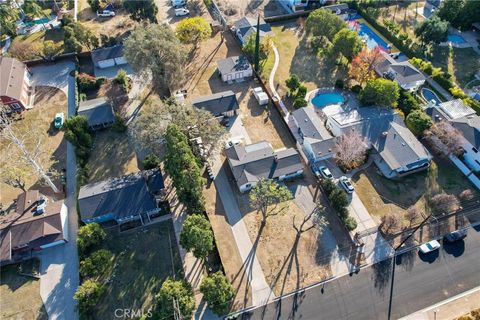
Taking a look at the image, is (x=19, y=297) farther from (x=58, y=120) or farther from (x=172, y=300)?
(x=58, y=120)

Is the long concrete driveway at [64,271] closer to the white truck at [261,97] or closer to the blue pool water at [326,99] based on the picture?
the white truck at [261,97]

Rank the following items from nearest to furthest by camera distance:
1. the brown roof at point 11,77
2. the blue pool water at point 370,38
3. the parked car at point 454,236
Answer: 1. the parked car at point 454,236
2. the brown roof at point 11,77
3. the blue pool water at point 370,38

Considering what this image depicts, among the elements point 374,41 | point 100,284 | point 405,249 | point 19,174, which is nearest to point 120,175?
point 19,174

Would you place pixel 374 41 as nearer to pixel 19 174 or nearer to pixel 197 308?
pixel 197 308

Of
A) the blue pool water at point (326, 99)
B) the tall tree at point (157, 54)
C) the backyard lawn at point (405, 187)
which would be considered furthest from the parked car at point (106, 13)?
the backyard lawn at point (405, 187)

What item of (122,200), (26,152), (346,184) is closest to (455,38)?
(346,184)
